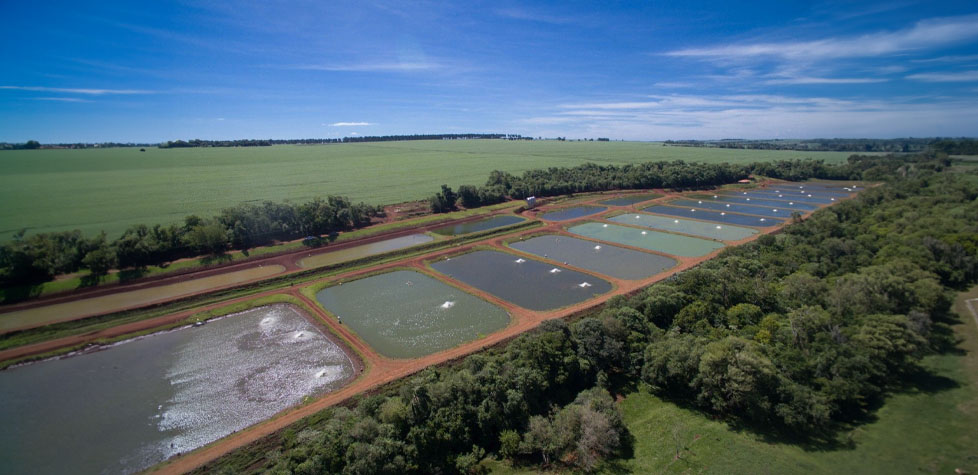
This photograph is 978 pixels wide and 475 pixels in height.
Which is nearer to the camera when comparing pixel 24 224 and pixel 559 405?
pixel 559 405

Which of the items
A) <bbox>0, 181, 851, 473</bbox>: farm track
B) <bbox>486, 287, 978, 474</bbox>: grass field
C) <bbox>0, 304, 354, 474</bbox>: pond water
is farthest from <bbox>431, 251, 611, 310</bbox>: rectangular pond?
<bbox>0, 304, 354, 474</bbox>: pond water

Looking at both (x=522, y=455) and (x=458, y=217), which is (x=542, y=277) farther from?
(x=458, y=217)

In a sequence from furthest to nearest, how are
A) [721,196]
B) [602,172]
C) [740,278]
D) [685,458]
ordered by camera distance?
[602,172]
[721,196]
[740,278]
[685,458]

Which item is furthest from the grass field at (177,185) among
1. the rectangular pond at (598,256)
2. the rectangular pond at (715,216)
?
the rectangular pond at (715,216)

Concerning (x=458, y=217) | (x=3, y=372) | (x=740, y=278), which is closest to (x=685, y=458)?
(x=740, y=278)

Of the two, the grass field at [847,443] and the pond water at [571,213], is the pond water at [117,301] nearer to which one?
the grass field at [847,443]

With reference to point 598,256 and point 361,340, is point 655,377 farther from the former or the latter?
point 598,256
